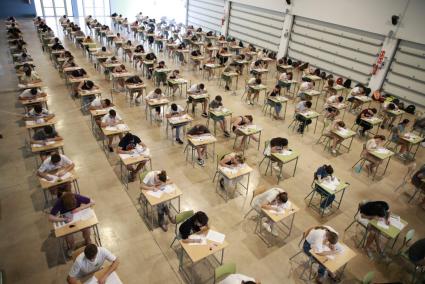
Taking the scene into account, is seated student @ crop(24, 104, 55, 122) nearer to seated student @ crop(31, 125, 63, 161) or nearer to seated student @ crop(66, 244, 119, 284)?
seated student @ crop(31, 125, 63, 161)

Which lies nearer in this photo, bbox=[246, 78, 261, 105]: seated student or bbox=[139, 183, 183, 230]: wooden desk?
bbox=[139, 183, 183, 230]: wooden desk

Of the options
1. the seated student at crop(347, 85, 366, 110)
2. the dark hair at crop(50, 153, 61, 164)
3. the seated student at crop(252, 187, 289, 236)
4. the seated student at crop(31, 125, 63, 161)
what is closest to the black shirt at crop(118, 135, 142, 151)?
the dark hair at crop(50, 153, 61, 164)

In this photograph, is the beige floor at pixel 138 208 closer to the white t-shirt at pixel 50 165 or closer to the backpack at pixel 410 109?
the white t-shirt at pixel 50 165

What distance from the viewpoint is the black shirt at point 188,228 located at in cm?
587

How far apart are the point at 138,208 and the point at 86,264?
274 cm

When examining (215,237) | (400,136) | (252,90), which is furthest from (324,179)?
(252,90)

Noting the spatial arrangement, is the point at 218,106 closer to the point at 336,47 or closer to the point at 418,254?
the point at 418,254

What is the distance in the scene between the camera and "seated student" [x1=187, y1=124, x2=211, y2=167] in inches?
356

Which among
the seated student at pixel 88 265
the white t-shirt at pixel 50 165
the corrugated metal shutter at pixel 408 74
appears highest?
the corrugated metal shutter at pixel 408 74

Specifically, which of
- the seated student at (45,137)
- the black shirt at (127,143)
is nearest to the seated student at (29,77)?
the seated student at (45,137)

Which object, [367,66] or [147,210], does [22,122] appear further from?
[367,66]

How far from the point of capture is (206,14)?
2634 cm

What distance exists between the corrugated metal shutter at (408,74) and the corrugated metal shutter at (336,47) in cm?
110

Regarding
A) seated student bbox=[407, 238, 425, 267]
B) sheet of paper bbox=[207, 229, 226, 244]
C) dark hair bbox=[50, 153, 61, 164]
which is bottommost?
seated student bbox=[407, 238, 425, 267]
